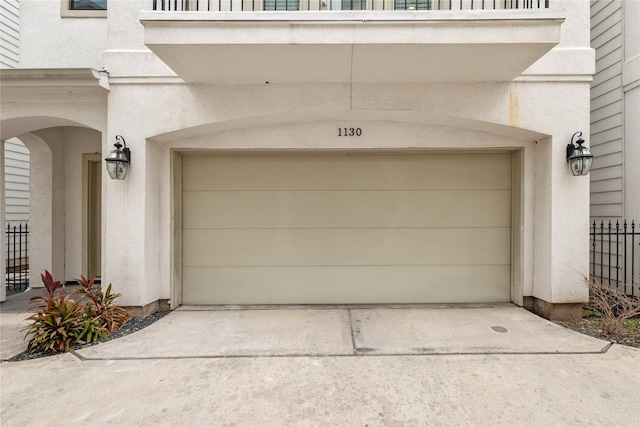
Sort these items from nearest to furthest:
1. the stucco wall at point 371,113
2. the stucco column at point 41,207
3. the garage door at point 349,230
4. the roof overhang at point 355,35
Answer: the roof overhang at point 355,35
the stucco wall at point 371,113
the garage door at point 349,230
the stucco column at point 41,207

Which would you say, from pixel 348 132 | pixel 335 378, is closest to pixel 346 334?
pixel 335 378

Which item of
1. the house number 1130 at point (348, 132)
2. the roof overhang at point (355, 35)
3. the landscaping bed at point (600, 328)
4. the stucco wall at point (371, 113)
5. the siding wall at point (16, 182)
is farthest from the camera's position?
the siding wall at point (16, 182)

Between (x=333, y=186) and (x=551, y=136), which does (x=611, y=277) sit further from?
(x=333, y=186)

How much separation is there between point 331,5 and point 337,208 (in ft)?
10.2

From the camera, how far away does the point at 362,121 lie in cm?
470

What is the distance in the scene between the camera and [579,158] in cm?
409

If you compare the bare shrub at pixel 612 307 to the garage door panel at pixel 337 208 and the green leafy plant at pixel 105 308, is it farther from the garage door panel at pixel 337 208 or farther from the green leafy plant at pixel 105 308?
the green leafy plant at pixel 105 308

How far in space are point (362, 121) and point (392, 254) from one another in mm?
2175

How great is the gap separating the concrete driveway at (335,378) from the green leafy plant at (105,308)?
42 cm

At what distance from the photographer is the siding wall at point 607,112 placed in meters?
5.17

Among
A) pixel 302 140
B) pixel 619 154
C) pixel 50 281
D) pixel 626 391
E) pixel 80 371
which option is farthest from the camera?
pixel 619 154

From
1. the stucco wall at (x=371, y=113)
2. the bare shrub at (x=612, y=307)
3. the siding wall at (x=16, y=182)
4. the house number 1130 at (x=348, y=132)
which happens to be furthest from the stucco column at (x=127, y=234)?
the bare shrub at (x=612, y=307)

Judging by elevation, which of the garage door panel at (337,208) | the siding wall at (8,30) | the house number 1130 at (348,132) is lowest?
the garage door panel at (337,208)

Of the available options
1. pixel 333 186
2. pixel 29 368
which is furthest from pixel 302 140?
pixel 29 368
